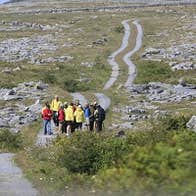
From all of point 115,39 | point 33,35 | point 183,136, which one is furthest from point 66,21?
point 183,136

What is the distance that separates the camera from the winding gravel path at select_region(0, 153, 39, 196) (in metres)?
18.6

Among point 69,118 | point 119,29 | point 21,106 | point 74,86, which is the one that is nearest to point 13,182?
point 69,118

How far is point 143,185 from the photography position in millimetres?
11391

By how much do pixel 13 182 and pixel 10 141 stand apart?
9.85 meters

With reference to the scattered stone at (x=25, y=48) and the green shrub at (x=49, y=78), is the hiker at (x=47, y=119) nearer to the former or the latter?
the green shrub at (x=49, y=78)

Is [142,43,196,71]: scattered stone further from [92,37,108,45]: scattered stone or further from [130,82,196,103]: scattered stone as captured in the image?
[92,37,108,45]: scattered stone

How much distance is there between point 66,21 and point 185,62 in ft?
221

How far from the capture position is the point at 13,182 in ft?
66.9

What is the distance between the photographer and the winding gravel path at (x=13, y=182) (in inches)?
733

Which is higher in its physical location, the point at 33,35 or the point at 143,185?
the point at 143,185

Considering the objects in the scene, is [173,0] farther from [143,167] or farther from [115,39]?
[143,167]

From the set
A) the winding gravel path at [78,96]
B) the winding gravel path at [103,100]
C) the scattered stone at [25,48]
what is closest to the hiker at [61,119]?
the winding gravel path at [103,100]

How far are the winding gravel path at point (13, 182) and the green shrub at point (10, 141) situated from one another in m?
4.26

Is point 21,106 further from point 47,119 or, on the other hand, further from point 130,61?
point 130,61
